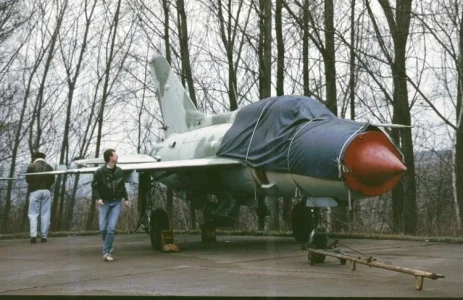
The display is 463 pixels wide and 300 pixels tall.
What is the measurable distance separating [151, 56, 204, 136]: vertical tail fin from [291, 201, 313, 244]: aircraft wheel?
171 inches

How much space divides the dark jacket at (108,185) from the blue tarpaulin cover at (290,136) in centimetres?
234

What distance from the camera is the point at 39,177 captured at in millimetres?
17578

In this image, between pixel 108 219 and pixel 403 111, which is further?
pixel 403 111

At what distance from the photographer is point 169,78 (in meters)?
18.9

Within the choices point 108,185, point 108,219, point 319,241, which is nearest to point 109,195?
point 108,185

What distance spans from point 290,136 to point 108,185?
3.21 meters

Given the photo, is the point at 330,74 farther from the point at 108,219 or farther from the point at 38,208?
the point at 108,219

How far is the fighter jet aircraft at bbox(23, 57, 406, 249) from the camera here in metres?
10.7

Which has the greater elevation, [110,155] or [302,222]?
[110,155]

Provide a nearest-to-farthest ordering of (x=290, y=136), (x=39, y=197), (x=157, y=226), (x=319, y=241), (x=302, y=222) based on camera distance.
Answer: (x=319, y=241) → (x=290, y=136) → (x=157, y=226) → (x=302, y=222) → (x=39, y=197)

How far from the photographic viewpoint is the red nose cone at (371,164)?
10.5 metres

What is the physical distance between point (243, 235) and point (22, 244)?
5482mm

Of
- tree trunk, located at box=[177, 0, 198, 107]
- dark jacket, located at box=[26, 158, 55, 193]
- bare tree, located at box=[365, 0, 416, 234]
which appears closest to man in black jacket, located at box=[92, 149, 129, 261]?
dark jacket, located at box=[26, 158, 55, 193]

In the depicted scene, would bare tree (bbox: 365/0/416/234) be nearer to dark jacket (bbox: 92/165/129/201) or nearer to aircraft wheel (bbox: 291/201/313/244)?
aircraft wheel (bbox: 291/201/313/244)
